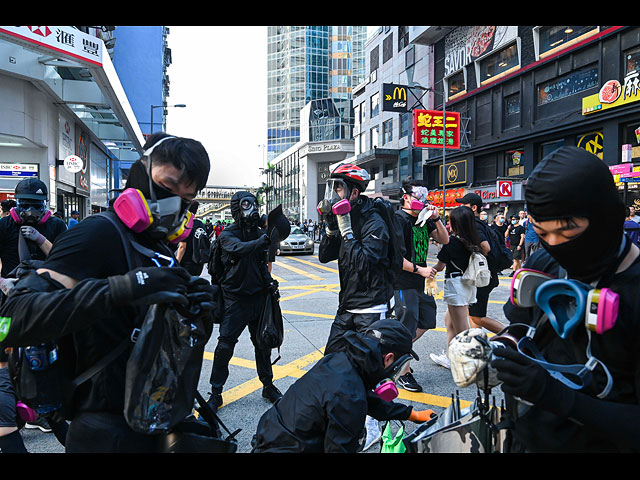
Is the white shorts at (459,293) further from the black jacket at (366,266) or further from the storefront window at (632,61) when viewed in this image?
the storefront window at (632,61)

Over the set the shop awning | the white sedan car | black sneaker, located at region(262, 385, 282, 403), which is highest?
the shop awning

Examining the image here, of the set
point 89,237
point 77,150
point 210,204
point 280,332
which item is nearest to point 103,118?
point 77,150

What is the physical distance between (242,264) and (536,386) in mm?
3289

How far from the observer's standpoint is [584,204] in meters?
1.31

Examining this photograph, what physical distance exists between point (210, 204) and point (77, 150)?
3636 inches

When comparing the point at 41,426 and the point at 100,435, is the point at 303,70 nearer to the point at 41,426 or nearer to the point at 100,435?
the point at 41,426

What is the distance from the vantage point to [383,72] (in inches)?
1462

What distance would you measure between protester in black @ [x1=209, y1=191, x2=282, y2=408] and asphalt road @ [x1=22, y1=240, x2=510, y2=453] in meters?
0.26

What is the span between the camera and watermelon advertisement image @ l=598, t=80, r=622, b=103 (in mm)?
16734

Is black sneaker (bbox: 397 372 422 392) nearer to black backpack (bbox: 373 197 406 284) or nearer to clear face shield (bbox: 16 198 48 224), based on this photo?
black backpack (bbox: 373 197 406 284)

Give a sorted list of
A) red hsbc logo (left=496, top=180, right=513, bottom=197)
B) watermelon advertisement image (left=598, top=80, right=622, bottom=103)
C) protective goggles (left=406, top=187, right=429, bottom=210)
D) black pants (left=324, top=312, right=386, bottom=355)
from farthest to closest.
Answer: red hsbc logo (left=496, top=180, right=513, bottom=197) < watermelon advertisement image (left=598, top=80, right=622, bottom=103) < protective goggles (left=406, top=187, right=429, bottom=210) < black pants (left=324, top=312, right=386, bottom=355)

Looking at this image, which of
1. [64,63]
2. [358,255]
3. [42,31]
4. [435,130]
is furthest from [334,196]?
[435,130]

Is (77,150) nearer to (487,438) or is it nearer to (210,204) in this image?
(487,438)

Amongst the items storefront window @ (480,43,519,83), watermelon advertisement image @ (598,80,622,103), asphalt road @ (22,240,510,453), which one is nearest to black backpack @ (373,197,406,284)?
asphalt road @ (22,240,510,453)
